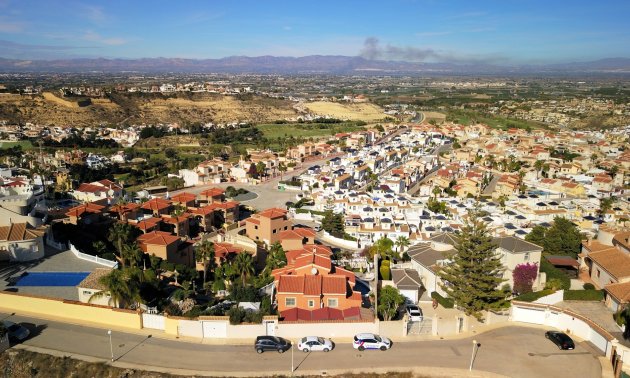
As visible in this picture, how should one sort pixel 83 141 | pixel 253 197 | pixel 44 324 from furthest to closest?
pixel 83 141 → pixel 253 197 → pixel 44 324

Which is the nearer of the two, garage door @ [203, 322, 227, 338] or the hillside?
garage door @ [203, 322, 227, 338]

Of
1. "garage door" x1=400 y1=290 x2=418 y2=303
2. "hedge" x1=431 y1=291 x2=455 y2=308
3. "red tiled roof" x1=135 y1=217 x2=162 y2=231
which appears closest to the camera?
"hedge" x1=431 y1=291 x2=455 y2=308

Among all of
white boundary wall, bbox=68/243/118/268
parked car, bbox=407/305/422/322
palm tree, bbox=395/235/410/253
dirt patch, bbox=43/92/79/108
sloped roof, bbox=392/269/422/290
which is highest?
dirt patch, bbox=43/92/79/108

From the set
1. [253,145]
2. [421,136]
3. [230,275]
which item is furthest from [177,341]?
[421,136]

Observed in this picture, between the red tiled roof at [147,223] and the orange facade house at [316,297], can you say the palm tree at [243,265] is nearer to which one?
the orange facade house at [316,297]

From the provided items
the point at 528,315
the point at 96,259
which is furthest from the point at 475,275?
the point at 96,259

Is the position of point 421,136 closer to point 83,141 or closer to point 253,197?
point 253,197

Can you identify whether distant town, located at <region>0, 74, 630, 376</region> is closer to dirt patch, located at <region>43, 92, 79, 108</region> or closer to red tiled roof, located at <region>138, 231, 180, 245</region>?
red tiled roof, located at <region>138, 231, 180, 245</region>

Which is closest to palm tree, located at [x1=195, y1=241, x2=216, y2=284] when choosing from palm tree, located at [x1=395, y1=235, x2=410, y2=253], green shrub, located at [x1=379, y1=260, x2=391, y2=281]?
green shrub, located at [x1=379, y1=260, x2=391, y2=281]

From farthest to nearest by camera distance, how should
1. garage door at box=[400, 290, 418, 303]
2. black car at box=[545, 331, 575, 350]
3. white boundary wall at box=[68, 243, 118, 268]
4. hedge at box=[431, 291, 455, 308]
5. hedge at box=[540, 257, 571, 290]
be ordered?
hedge at box=[540, 257, 571, 290], white boundary wall at box=[68, 243, 118, 268], garage door at box=[400, 290, 418, 303], hedge at box=[431, 291, 455, 308], black car at box=[545, 331, 575, 350]
